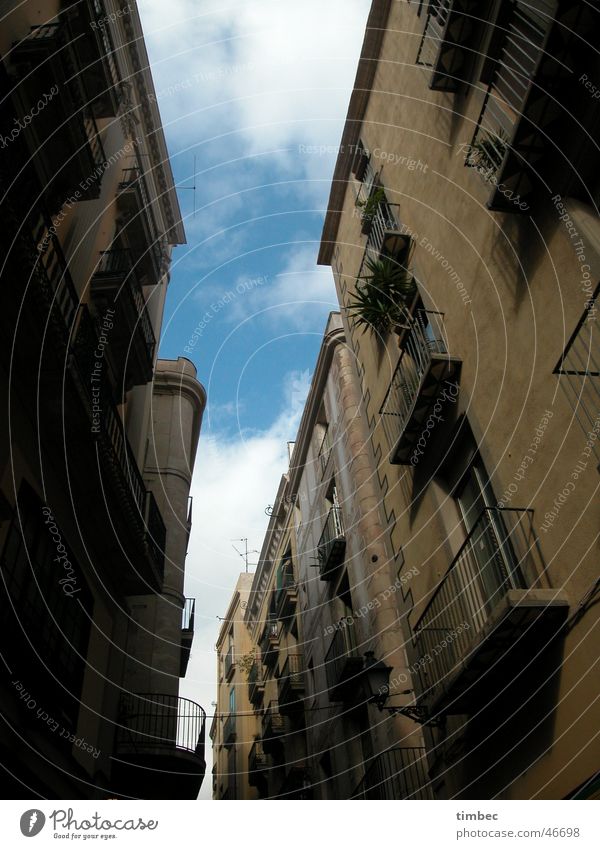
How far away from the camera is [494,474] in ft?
31.6

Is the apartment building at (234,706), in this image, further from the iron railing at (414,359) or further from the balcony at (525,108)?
the balcony at (525,108)

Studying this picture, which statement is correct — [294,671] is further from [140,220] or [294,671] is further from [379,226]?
[379,226]

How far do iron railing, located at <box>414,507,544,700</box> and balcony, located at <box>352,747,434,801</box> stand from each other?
11.1ft

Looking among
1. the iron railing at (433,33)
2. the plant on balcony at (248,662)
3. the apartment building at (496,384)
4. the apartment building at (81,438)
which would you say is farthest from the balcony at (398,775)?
the plant on balcony at (248,662)

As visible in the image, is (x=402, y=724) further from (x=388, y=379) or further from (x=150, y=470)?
(x=150, y=470)

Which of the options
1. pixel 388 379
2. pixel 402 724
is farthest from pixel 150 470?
pixel 402 724

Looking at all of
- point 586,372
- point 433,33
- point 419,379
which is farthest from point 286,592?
point 586,372

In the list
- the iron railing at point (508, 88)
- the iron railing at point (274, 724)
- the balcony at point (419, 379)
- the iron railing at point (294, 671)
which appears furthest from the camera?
the iron railing at point (274, 724)

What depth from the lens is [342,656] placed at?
18.1m

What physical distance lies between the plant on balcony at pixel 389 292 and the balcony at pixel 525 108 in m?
3.16

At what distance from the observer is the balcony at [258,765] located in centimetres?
3190

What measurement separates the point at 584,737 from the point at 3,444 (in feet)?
25.1

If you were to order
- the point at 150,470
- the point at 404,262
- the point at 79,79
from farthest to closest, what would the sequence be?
the point at 150,470
the point at 404,262
the point at 79,79

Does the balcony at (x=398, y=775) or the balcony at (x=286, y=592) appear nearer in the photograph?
the balcony at (x=398, y=775)
